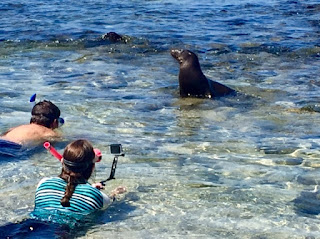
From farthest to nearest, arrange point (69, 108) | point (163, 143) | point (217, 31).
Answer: point (217, 31), point (69, 108), point (163, 143)

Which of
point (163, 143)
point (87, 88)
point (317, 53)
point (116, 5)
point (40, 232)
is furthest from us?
point (116, 5)

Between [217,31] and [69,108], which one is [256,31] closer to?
[217,31]

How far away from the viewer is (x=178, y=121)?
853 centimetres

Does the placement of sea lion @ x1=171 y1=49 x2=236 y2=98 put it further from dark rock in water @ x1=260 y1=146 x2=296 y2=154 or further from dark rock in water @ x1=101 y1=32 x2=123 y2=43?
dark rock in water @ x1=101 y1=32 x2=123 y2=43

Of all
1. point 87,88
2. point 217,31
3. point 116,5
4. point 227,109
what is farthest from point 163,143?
point 116,5

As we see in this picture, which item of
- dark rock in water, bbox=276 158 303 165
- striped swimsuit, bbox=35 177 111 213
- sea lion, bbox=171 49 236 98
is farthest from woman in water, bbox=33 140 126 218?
sea lion, bbox=171 49 236 98

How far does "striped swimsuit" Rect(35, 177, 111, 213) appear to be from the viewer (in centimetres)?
498

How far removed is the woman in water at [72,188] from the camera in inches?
196

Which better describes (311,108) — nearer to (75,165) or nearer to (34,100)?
(34,100)

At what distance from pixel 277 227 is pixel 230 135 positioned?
2.73 metres

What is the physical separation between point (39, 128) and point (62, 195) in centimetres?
252

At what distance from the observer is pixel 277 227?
5027 millimetres

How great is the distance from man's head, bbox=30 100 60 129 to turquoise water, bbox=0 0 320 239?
10.0 inches

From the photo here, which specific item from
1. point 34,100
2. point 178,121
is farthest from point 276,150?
point 34,100
